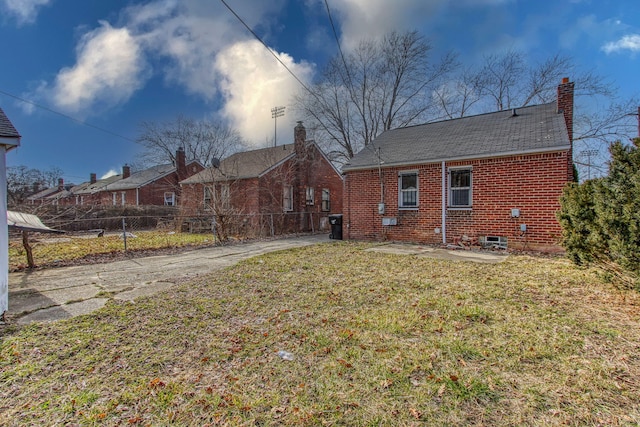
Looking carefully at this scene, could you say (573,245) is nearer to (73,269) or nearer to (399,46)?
(73,269)

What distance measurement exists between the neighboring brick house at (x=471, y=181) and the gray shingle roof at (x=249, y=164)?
717cm

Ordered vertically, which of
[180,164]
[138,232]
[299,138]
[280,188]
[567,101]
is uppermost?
[180,164]

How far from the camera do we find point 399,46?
2198 centimetres

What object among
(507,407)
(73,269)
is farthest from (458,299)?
(73,269)

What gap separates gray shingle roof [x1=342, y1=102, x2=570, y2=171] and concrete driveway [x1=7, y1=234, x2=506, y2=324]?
3297mm

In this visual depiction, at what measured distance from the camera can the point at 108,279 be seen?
631cm

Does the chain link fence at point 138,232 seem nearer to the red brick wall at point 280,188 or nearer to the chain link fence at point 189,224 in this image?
the chain link fence at point 189,224

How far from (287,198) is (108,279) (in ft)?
43.1

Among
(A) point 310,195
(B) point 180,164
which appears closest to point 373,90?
(A) point 310,195

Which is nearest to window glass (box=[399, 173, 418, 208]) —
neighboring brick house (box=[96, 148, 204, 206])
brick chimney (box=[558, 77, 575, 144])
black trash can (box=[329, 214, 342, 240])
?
black trash can (box=[329, 214, 342, 240])

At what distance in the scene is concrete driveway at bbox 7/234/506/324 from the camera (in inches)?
177

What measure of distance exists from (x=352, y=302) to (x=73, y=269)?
23.3ft

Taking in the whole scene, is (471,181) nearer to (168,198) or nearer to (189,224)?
(189,224)

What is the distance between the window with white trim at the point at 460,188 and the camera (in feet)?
33.6
